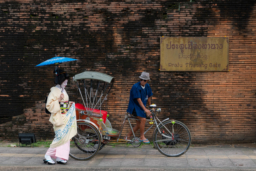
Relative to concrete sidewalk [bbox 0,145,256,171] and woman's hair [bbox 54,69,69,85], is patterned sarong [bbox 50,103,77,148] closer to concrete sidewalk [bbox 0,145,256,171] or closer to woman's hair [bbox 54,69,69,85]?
concrete sidewalk [bbox 0,145,256,171]

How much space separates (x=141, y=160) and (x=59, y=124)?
2071mm

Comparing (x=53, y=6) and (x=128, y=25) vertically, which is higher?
(x=53, y=6)

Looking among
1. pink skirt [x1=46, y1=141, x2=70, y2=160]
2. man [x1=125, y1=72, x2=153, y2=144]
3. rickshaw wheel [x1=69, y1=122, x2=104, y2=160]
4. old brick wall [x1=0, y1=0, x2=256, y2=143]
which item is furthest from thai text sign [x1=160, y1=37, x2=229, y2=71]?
pink skirt [x1=46, y1=141, x2=70, y2=160]

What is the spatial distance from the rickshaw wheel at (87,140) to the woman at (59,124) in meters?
0.33

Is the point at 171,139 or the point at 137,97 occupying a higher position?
the point at 137,97

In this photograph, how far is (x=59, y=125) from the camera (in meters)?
6.19

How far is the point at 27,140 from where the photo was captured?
800 cm

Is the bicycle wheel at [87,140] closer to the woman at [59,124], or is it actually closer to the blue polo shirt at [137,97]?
the woman at [59,124]

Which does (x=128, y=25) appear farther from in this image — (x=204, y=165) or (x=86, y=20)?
(x=204, y=165)

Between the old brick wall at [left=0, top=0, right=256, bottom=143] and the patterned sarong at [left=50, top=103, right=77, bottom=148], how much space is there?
224 cm

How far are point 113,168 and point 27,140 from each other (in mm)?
3326

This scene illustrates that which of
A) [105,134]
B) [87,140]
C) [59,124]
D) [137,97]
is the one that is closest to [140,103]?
[137,97]

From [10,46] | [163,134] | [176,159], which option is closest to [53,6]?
[10,46]

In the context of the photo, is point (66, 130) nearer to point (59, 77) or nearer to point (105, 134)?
point (105, 134)
